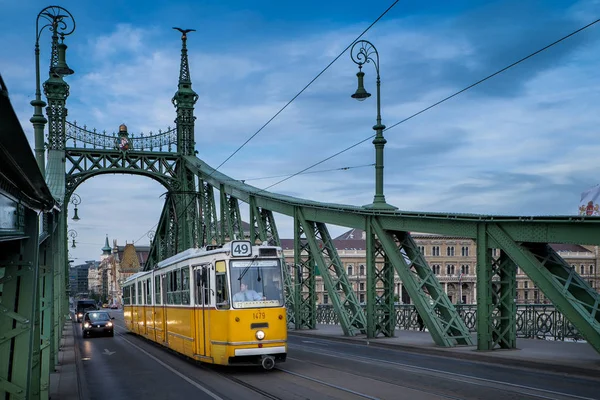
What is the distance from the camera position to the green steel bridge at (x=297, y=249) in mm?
8789

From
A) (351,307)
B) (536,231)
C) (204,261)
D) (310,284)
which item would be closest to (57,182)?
(310,284)

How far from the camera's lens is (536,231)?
53.2ft

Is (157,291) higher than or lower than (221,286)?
lower

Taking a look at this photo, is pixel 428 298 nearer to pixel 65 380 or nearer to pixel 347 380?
pixel 347 380

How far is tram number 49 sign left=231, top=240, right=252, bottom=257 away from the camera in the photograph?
51.5ft

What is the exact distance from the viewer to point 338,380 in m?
13.9

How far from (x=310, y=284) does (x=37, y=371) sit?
63.6ft

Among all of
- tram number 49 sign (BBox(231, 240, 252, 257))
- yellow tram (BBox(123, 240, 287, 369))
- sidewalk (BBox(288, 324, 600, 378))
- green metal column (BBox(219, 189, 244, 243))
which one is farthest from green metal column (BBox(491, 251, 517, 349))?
green metal column (BBox(219, 189, 244, 243))

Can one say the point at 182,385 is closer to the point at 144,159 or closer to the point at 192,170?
the point at 192,170

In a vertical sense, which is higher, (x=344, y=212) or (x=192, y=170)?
(x=192, y=170)

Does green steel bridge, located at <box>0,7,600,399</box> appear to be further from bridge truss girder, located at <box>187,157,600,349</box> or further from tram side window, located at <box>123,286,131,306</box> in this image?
tram side window, located at <box>123,286,131,306</box>

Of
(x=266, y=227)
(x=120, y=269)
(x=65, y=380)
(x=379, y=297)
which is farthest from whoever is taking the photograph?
(x=120, y=269)

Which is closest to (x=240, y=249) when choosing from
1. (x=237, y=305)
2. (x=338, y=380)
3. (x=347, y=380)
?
(x=237, y=305)

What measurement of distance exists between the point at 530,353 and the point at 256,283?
25.1 feet
